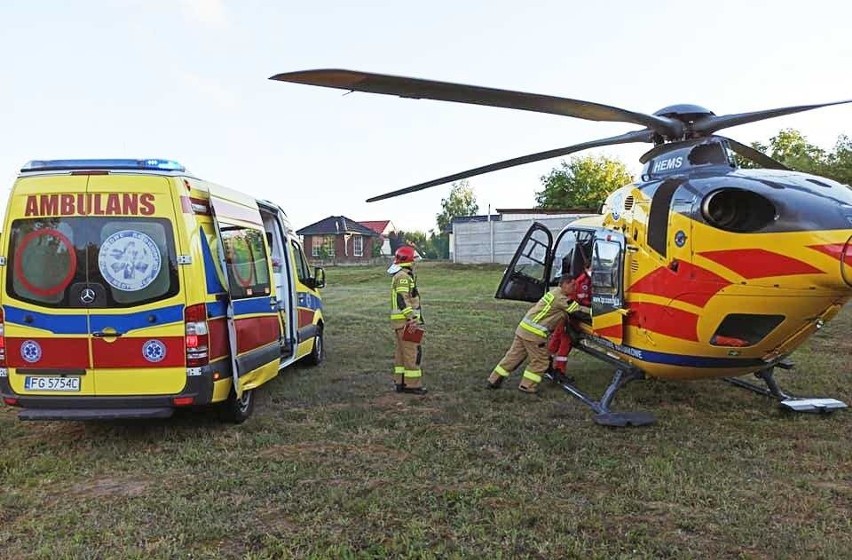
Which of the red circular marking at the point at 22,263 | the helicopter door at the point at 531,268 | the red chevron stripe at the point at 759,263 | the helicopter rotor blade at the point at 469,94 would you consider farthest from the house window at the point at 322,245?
the red chevron stripe at the point at 759,263

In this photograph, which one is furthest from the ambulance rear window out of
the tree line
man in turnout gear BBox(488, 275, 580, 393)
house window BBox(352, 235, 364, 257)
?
house window BBox(352, 235, 364, 257)

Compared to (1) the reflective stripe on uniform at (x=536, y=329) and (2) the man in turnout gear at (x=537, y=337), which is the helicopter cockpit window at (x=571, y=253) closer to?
(2) the man in turnout gear at (x=537, y=337)

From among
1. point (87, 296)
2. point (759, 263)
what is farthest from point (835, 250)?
point (87, 296)

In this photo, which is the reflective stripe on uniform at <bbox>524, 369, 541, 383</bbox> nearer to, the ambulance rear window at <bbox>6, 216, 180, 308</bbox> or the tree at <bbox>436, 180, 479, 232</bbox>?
the ambulance rear window at <bbox>6, 216, 180, 308</bbox>

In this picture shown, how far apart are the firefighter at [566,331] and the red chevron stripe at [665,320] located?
1.12 metres

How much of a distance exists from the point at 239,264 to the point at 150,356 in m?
1.26

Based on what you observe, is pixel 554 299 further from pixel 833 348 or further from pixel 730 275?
pixel 833 348

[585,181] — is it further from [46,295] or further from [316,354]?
[46,295]

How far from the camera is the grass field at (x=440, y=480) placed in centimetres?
359

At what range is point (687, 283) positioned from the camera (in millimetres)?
5262

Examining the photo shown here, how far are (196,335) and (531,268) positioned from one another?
4.80 m

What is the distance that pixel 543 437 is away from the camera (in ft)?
17.9

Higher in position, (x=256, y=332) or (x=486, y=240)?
(x=486, y=240)

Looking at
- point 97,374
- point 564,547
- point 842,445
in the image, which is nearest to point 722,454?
point 842,445
